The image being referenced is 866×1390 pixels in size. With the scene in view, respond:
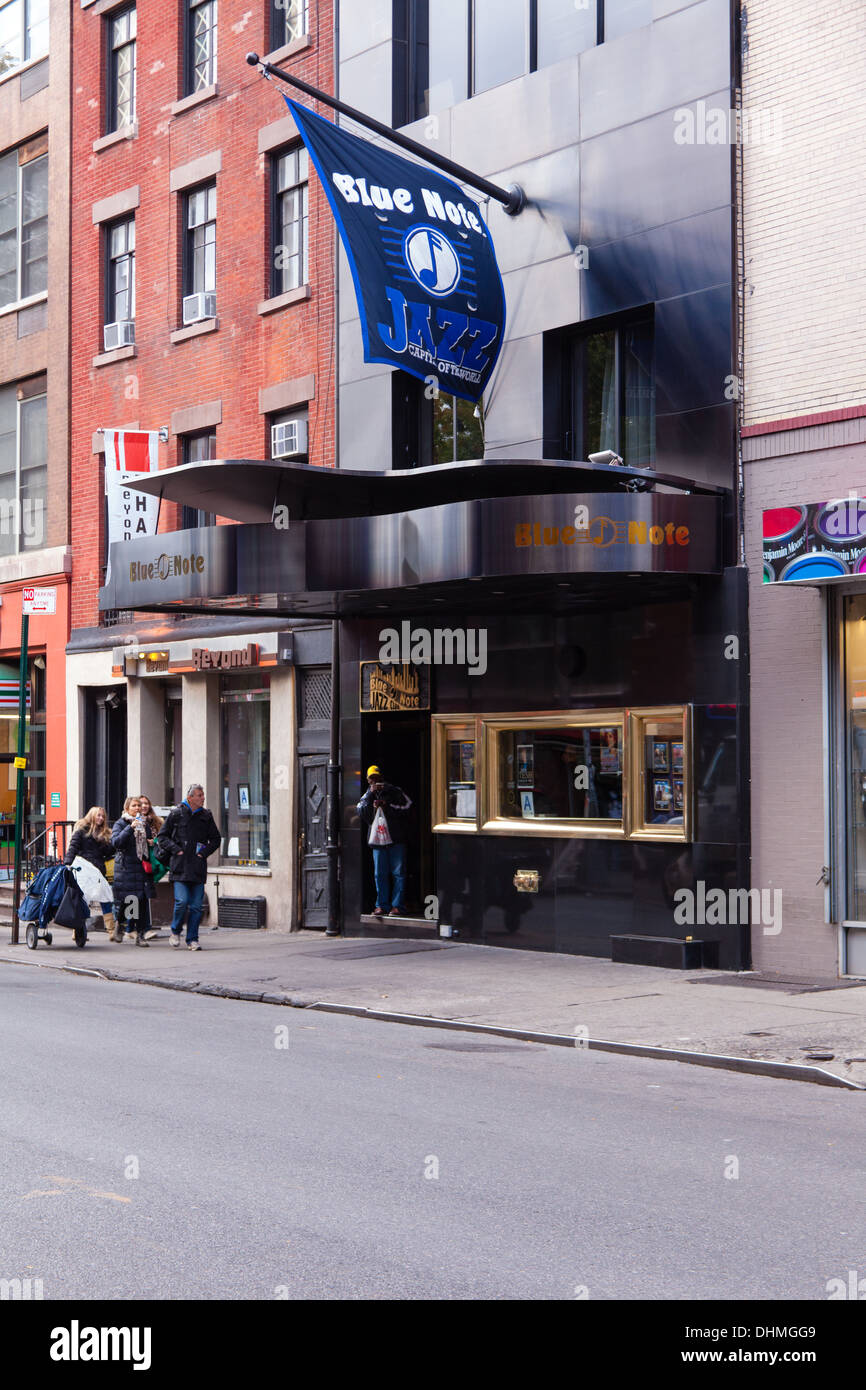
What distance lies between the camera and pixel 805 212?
14.2 meters

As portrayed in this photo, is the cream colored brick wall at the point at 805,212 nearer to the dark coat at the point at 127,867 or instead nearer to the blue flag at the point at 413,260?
the blue flag at the point at 413,260

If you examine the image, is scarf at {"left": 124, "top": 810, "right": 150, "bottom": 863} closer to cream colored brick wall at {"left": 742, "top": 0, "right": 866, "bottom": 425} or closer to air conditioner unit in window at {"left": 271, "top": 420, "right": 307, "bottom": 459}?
air conditioner unit in window at {"left": 271, "top": 420, "right": 307, "bottom": 459}

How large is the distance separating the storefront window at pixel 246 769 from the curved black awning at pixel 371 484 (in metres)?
4.02

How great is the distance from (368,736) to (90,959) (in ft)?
13.6

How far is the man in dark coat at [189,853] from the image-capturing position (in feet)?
58.5

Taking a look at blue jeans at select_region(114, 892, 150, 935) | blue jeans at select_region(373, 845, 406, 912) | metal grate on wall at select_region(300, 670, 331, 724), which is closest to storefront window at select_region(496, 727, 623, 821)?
blue jeans at select_region(373, 845, 406, 912)

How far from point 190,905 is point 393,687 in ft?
11.2

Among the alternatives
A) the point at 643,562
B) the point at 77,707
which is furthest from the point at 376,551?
the point at 77,707

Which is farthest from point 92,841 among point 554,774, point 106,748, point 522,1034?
point 522,1034

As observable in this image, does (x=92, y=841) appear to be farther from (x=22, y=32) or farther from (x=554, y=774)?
(x=22, y=32)

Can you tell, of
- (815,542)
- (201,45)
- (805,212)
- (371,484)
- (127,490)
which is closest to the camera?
(815,542)

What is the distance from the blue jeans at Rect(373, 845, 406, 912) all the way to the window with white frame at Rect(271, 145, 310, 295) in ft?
24.1

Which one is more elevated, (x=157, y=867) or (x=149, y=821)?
(x=149, y=821)
